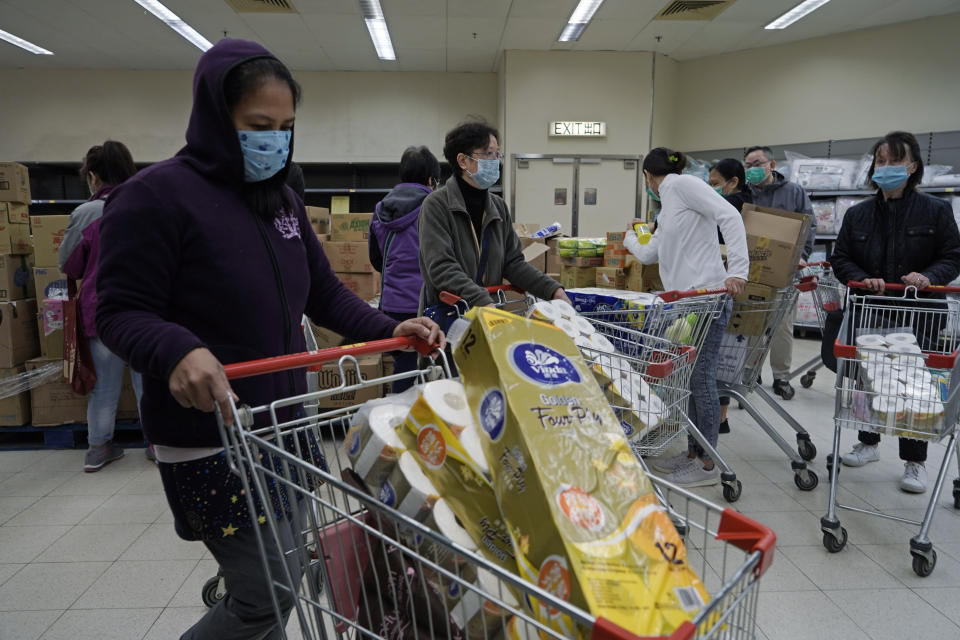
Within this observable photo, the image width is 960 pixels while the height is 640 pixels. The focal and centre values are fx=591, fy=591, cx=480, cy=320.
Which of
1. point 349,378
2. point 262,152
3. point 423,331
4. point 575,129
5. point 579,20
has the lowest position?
point 349,378

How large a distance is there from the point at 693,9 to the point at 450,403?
7482mm

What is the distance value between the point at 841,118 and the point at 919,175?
234 inches

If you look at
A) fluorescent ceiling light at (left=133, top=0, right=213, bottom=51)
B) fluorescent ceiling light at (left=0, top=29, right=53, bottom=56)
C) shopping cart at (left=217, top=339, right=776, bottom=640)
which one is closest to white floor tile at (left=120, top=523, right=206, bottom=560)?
shopping cart at (left=217, top=339, right=776, bottom=640)

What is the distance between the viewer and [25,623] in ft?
6.71

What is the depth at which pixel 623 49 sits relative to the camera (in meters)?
8.49

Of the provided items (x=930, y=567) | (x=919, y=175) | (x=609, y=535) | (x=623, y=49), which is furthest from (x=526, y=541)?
(x=623, y=49)

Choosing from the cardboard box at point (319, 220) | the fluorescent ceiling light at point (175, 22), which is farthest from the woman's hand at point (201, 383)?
the fluorescent ceiling light at point (175, 22)

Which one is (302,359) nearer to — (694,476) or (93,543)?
(93,543)

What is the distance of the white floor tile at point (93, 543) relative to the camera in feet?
8.11

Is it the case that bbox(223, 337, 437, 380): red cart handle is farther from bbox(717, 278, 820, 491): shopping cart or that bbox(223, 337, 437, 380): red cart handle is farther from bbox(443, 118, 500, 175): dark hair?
bbox(717, 278, 820, 491): shopping cart

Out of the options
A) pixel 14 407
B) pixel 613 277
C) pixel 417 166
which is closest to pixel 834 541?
pixel 613 277

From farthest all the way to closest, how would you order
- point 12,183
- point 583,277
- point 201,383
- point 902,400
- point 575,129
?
1. point 575,129
2. point 583,277
3. point 12,183
4. point 902,400
5. point 201,383

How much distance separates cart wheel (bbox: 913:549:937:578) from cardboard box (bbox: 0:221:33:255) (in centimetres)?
498

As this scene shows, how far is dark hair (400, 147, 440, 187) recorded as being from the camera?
10.8 ft
